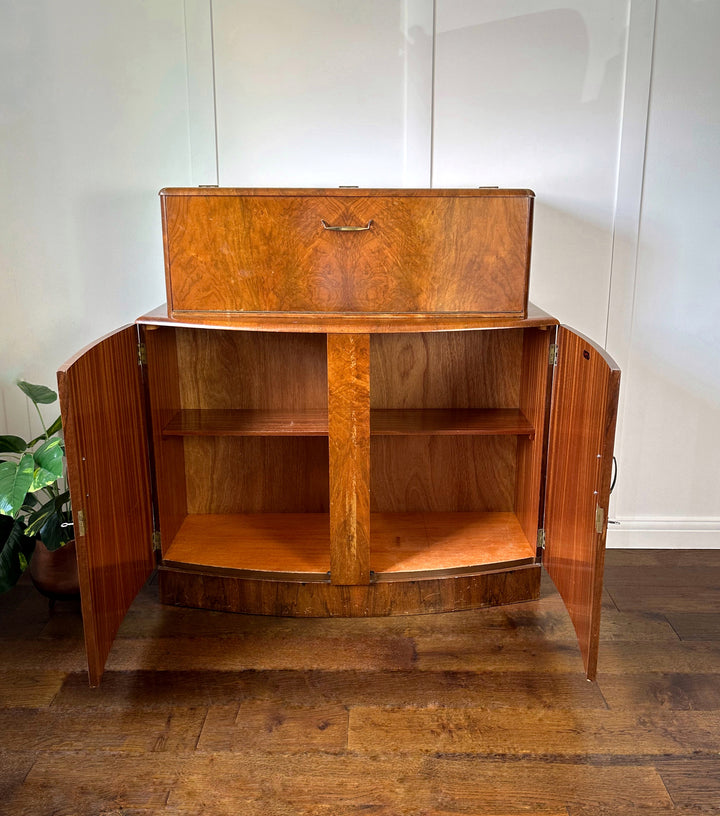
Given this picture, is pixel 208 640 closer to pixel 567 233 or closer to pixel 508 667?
pixel 508 667

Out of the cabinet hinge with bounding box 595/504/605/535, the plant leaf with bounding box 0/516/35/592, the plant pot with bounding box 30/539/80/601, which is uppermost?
the cabinet hinge with bounding box 595/504/605/535

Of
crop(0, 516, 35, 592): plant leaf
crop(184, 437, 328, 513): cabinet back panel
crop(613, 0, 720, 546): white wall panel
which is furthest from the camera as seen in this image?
crop(184, 437, 328, 513): cabinet back panel

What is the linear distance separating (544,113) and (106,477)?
1703mm

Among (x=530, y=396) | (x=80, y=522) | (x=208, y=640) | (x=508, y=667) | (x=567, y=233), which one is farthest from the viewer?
(x=567, y=233)

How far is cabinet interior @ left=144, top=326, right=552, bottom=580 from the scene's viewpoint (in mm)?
2055

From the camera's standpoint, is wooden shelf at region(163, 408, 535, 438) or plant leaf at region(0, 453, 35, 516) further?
wooden shelf at region(163, 408, 535, 438)

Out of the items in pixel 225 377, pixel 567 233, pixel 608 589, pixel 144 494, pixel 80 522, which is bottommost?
pixel 608 589

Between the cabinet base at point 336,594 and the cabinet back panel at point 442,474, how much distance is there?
348mm

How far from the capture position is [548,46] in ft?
6.96

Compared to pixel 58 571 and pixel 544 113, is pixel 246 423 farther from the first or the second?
pixel 544 113

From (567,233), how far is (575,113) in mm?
368

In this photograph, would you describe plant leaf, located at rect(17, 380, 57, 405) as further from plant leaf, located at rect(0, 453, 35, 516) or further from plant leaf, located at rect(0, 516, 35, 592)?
plant leaf, located at rect(0, 516, 35, 592)

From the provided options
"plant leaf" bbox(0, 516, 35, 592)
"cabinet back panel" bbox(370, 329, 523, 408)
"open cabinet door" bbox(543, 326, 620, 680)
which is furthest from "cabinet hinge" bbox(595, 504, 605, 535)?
"plant leaf" bbox(0, 516, 35, 592)

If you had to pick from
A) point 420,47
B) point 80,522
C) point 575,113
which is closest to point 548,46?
point 575,113
